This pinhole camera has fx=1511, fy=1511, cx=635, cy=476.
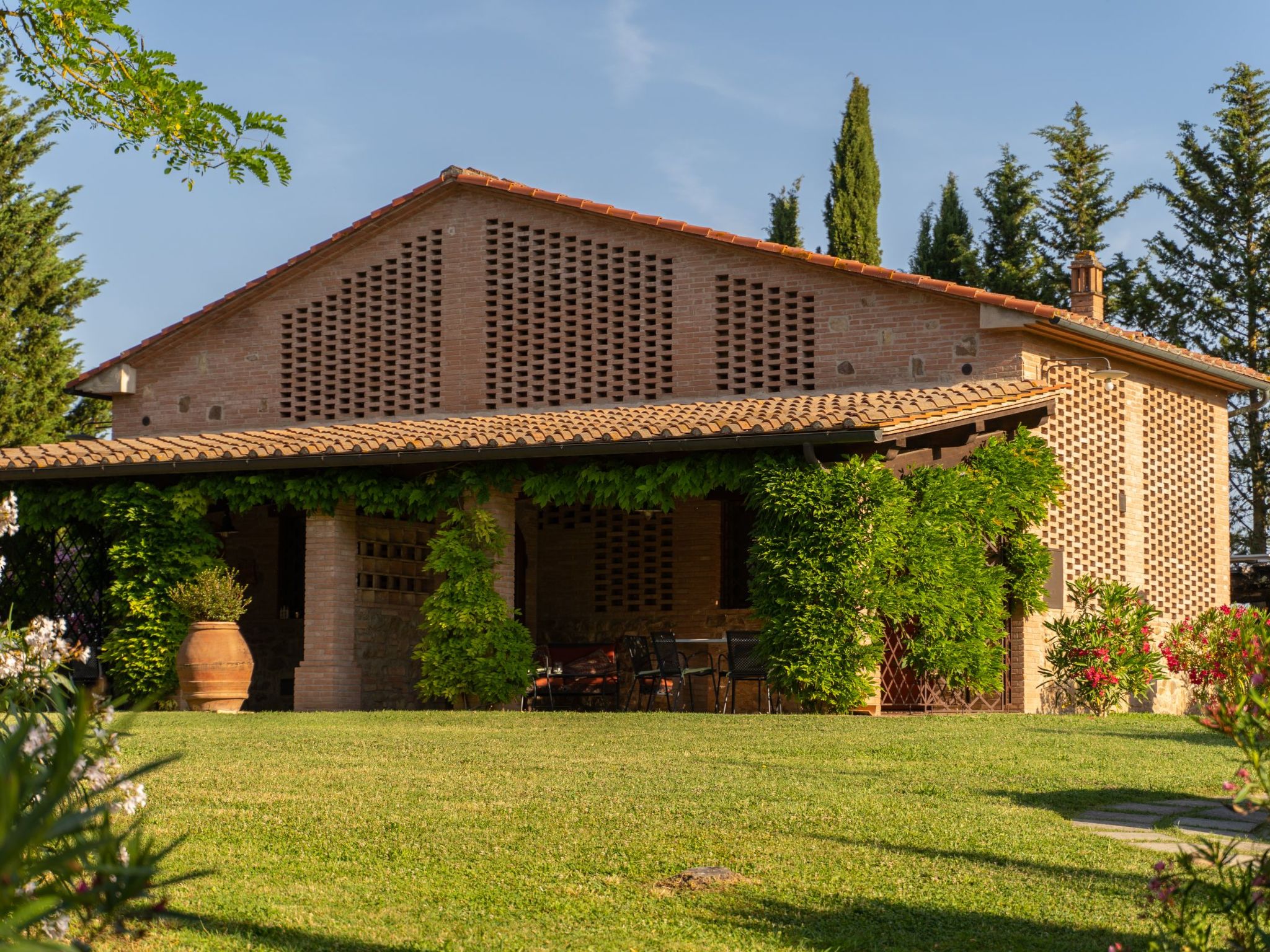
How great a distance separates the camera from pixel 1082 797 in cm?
790

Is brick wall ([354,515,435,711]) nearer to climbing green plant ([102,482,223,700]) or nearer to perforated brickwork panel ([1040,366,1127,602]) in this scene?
climbing green plant ([102,482,223,700])

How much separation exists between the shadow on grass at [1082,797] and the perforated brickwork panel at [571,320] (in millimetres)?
9283

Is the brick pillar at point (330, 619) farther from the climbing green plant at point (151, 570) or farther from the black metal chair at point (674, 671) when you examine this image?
the black metal chair at point (674, 671)

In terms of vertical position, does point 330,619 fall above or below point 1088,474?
below

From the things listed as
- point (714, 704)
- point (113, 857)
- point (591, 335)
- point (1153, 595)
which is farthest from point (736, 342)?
point (113, 857)

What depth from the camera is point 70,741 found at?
1599 millimetres

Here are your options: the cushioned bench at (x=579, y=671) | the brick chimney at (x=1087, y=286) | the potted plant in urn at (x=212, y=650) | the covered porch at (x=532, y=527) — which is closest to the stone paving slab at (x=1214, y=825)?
the covered porch at (x=532, y=527)

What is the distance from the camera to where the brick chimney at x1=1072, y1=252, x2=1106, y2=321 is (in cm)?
1947

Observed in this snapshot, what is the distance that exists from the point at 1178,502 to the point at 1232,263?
1584cm

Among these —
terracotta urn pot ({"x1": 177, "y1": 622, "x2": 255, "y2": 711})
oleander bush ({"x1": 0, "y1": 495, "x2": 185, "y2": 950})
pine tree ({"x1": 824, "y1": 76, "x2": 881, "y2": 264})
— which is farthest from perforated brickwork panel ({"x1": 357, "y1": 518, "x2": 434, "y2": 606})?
pine tree ({"x1": 824, "y1": 76, "x2": 881, "y2": 264})

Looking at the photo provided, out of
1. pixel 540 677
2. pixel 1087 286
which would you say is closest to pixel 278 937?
pixel 540 677

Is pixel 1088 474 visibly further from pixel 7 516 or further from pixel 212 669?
pixel 7 516

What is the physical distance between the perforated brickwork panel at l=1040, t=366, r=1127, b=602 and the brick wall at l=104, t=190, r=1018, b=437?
118 cm

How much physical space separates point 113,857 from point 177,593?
1378 cm
